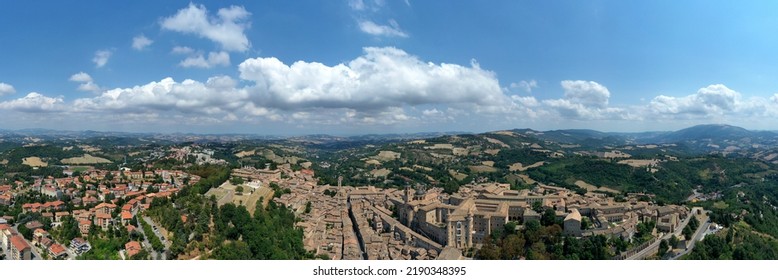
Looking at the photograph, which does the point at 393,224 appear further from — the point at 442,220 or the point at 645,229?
the point at 645,229

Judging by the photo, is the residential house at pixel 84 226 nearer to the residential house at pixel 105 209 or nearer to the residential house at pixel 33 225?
the residential house at pixel 105 209

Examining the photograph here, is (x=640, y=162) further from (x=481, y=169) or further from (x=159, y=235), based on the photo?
(x=159, y=235)

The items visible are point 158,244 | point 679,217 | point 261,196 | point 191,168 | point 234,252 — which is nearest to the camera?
point 234,252

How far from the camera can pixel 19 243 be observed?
12.2 meters

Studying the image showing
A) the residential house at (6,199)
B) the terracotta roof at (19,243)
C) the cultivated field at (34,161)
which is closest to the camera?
the terracotta roof at (19,243)

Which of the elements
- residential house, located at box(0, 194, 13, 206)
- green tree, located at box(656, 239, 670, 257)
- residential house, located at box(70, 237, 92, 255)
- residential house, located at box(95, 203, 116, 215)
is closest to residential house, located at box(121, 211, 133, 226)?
residential house, located at box(95, 203, 116, 215)

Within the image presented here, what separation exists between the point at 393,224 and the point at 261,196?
5.53 metres

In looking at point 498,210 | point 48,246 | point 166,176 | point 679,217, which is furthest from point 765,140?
point 48,246

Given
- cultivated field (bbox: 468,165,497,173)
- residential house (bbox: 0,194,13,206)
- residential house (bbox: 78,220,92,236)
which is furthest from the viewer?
cultivated field (bbox: 468,165,497,173)

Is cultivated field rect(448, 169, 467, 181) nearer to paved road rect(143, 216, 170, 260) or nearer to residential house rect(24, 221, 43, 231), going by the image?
paved road rect(143, 216, 170, 260)

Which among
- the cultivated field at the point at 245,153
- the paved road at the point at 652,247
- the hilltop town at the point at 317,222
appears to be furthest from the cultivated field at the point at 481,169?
the paved road at the point at 652,247

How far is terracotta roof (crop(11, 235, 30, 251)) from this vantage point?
11.9 m

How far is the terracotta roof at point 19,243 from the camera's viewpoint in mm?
11891

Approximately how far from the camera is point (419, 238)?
14.9 metres
